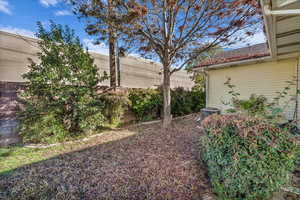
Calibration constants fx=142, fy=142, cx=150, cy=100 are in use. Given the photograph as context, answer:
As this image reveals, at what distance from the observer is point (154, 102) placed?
7.16m

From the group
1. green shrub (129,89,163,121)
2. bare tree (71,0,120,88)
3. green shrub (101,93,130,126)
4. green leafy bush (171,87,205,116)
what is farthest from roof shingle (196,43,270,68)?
bare tree (71,0,120,88)

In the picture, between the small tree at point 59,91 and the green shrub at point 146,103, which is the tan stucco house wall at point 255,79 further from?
the small tree at point 59,91

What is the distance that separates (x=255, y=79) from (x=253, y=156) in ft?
16.7

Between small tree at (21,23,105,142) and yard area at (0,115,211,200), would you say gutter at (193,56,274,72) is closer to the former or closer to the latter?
yard area at (0,115,211,200)

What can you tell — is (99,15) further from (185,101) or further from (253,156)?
(185,101)

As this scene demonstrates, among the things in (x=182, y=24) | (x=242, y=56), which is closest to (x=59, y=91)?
(x=182, y=24)

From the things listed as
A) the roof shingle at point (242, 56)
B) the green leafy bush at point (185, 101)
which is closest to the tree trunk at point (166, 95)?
the green leafy bush at point (185, 101)

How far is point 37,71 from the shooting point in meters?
4.22

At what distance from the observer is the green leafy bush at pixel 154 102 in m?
6.75

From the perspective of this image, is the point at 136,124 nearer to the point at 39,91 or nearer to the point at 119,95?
the point at 119,95

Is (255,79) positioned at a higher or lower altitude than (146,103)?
higher

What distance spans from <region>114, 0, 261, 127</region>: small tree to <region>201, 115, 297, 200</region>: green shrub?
3.98 m

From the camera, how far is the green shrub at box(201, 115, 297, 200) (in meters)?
1.79

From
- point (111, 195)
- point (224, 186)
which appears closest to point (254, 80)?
point (224, 186)
